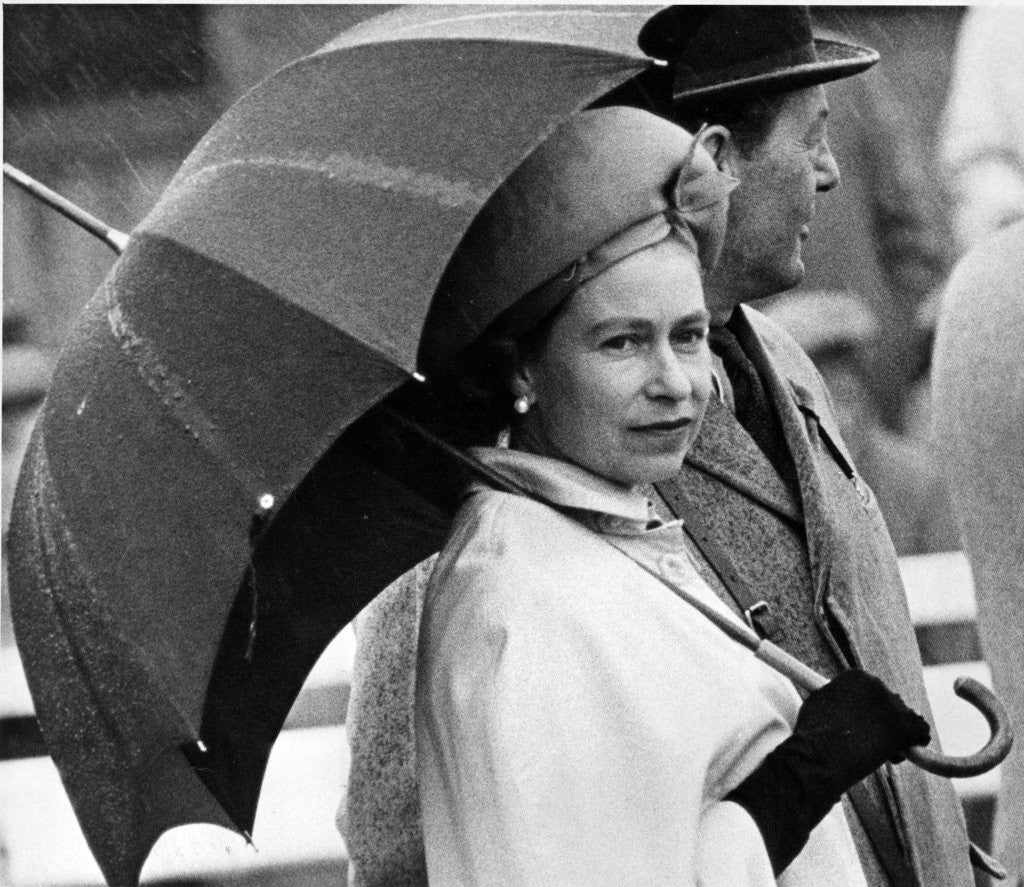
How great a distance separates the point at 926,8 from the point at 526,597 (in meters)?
4.98

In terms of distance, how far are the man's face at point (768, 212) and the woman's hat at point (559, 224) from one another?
0.73m

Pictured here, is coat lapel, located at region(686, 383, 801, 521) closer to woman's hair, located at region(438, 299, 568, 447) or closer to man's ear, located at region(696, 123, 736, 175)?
man's ear, located at region(696, 123, 736, 175)

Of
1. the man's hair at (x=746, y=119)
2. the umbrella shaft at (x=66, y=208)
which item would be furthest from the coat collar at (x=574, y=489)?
the man's hair at (x=746, y=119)

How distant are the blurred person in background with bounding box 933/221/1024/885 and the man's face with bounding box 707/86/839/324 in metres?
0.84

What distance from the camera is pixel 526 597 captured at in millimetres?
2375

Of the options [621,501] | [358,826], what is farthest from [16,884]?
[621,501]

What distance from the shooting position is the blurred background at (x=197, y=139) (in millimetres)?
6242

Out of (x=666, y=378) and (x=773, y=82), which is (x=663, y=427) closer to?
(x=666, y=378)

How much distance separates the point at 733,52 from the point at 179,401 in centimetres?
129

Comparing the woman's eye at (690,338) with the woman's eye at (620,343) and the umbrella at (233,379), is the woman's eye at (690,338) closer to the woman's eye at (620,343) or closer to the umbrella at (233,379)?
the woman's eye at (620,343)

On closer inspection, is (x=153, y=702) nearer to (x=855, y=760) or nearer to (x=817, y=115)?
(x=855, y=760)

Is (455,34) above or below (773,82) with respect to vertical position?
above

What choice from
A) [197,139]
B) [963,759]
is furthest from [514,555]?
[197,139]

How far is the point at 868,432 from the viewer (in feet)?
23.6
